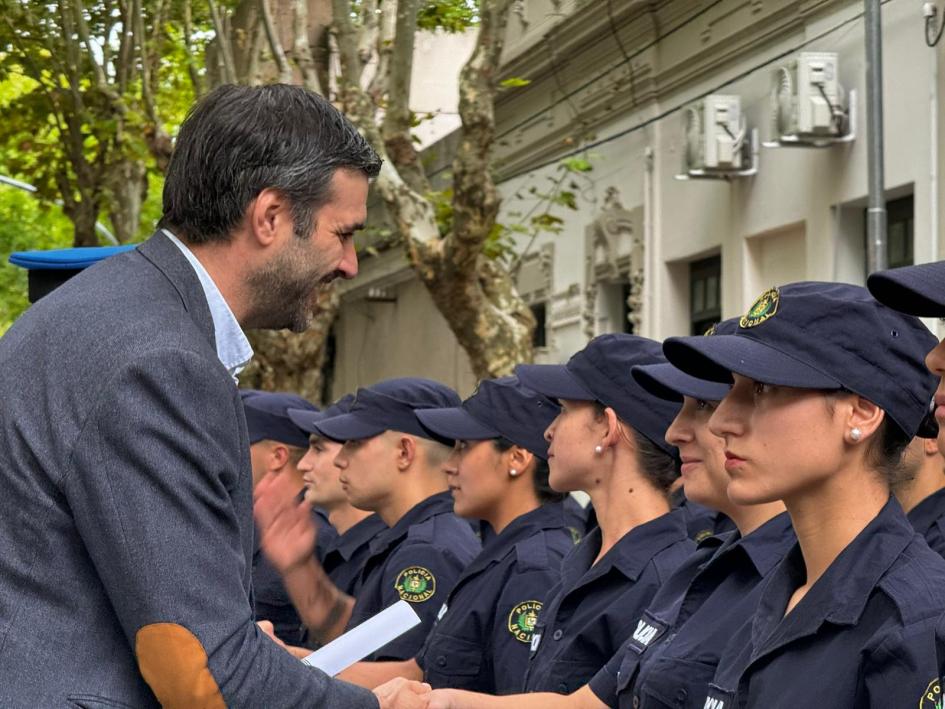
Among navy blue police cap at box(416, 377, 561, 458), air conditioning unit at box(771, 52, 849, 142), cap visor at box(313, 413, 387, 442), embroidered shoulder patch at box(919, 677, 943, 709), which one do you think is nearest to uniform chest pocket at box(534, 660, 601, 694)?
navy blue police cap at box(416, 377, 561, 458)

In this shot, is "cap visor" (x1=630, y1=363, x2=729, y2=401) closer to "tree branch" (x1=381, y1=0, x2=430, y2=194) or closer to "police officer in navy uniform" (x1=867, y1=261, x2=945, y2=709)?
"police officer in navy uniform" (x1=867, y1=261, x2=945, y2=709)

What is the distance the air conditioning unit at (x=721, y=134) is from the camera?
1517 centimetres

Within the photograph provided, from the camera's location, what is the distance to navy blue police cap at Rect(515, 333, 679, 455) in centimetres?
566

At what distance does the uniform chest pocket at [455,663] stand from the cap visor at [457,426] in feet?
3.13

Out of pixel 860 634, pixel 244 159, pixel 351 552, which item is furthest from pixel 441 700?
pixel 351 552

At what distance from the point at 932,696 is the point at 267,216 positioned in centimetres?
147

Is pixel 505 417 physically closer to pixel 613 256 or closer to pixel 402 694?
pixel 402 694

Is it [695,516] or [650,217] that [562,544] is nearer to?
[695,516]

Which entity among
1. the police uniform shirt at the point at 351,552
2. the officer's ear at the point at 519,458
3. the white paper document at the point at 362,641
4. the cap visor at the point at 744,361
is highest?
the cap visor at the point at 744,361

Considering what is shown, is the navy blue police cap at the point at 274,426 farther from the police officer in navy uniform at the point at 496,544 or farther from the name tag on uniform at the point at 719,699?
the name tag on uniform at the point at 719,699

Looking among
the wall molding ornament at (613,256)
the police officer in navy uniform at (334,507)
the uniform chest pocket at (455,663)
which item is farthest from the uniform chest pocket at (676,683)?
the wall molding ornament at (613,256)

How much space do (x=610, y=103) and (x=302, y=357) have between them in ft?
14.0

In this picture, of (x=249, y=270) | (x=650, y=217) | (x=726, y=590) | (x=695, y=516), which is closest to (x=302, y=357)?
(x=650, y=217)

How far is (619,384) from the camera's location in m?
5.73
